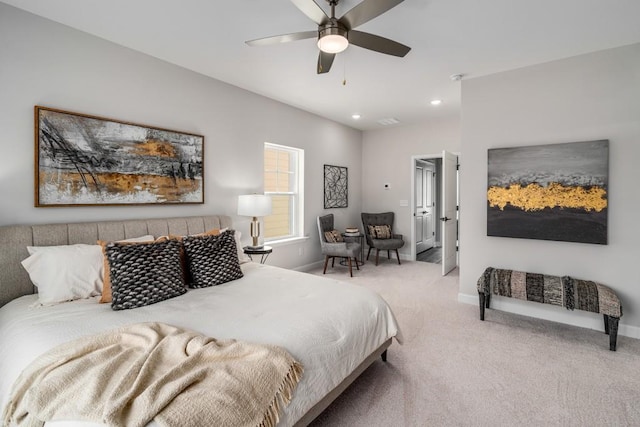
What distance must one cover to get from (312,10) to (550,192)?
290cm

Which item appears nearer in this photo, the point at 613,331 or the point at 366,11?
the point at 366,11

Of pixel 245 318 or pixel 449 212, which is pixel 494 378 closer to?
pixel 245 318

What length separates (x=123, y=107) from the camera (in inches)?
111

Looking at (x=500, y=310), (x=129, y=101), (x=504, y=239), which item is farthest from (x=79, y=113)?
(x=500, y=310)

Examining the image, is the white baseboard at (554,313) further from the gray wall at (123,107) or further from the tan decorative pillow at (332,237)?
the gray wall at (123,107)

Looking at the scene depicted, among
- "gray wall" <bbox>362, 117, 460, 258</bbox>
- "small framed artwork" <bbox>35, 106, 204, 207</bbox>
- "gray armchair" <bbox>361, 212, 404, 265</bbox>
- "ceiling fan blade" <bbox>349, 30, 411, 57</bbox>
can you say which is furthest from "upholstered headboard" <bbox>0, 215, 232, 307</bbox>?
"gray wall" <bbox>362, 117, 460, 258</bbox>

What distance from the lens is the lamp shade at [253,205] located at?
3615 mm

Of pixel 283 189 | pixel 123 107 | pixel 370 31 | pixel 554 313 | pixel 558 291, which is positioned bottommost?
pixel 554 313

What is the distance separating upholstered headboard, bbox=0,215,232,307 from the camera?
211cm

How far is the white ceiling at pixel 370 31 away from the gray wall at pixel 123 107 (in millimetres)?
166

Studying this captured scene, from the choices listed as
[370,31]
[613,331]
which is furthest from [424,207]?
[370,31]

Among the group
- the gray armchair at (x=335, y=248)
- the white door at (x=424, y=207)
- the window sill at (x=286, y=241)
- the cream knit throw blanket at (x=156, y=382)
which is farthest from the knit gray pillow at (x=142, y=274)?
the white door at (x=424, y=207)

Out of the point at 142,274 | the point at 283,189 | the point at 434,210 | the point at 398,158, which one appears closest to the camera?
the point at 142,274

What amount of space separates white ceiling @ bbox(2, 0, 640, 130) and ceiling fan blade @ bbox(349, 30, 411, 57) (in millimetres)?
307
